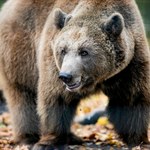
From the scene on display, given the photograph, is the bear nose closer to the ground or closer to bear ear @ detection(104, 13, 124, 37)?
bear ear @ detection(104, 13, 124, 37)

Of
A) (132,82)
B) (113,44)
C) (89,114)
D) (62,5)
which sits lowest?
(89,114)

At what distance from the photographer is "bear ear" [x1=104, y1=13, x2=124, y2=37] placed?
6.46 m

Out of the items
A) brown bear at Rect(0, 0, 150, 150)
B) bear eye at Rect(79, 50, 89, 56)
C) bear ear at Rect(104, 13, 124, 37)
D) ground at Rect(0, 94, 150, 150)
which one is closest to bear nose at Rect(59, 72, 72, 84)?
brown bear at Rect(0, 0, 150, 150)

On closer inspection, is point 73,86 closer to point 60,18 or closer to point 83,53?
point 83,53

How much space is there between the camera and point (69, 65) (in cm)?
624

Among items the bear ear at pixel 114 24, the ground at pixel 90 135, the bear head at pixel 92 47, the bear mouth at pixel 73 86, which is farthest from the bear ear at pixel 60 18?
the ground at pixel 90 135

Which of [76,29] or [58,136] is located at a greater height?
[76,29]

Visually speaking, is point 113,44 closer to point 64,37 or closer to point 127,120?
point 64,37

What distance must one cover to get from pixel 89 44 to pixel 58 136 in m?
1.23

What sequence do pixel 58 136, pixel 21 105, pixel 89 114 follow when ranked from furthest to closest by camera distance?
1. pixel 89 114
2. pixel 21 105
3. pixel 58 136

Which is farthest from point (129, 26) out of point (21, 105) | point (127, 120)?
point (21, 105)

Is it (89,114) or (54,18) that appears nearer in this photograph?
(54,18)

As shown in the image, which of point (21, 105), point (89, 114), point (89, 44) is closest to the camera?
point (89, 44)

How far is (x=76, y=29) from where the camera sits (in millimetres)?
6508
